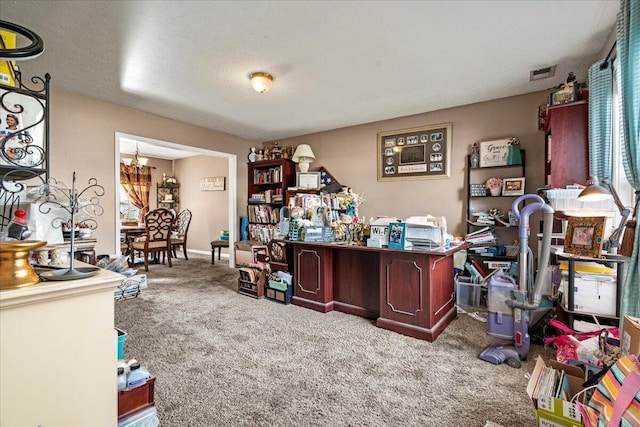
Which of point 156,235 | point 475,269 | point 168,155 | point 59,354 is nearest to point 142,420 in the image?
point 59,354

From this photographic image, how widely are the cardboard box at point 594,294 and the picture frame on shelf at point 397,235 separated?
1220 millimetres

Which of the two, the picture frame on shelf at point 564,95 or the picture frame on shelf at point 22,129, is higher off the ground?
the picture frame on shelf at point 564,95

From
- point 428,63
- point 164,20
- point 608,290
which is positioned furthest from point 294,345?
point 428,63

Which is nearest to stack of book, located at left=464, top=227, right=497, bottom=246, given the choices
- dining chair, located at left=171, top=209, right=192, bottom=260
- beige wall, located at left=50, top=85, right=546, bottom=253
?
beige wall, located at left=50, top=85, right=546, bottom=253

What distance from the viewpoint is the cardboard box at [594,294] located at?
2.00 m

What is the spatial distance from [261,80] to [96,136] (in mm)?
2423

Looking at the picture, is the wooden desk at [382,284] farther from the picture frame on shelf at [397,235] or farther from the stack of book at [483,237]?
the stack of book at [483,237]

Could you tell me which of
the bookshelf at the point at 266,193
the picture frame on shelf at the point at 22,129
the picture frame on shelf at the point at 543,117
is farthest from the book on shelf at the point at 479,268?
the picture frame on shelf at the point at 22,129

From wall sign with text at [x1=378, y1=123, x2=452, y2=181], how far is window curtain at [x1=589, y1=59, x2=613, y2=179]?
67.3 inches

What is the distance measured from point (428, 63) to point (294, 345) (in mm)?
2817

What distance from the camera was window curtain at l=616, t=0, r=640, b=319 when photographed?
1581 millimetres

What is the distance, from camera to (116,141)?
3916mm

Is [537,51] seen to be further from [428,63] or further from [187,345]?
[187,345]

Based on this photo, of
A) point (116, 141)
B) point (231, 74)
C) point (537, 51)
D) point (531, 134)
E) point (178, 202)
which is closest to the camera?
point (537, 51)
